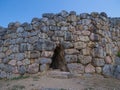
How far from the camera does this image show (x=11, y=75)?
891cm

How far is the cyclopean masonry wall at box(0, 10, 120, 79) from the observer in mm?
8602

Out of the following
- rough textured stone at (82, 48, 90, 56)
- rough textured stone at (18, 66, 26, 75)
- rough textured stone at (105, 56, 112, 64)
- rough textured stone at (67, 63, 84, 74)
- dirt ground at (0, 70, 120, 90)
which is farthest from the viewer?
rough textured stone at (105, 56, 112, 64)

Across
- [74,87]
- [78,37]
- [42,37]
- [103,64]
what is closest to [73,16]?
[78,37]

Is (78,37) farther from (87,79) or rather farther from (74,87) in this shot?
(74,87)

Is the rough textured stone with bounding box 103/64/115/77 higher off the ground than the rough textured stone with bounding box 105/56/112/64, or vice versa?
the rough textured stone with bounding box 105/56/112/64

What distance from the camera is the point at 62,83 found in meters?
7.52

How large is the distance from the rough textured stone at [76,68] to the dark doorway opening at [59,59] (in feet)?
1.09

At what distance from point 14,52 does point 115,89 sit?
14.0ft

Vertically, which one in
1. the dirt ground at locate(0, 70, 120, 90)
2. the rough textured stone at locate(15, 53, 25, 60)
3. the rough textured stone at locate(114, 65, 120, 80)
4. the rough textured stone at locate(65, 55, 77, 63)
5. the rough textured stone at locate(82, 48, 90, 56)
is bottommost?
the dirt ground at locate(0, 70, 120, 90)

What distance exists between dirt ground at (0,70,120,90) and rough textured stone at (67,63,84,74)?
0.30 m

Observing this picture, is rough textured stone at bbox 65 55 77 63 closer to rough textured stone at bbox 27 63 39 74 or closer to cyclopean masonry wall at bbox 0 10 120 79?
cyclopean masonry wall at bbox 0 10 120 79

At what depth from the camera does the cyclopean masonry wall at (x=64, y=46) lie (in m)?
8.60

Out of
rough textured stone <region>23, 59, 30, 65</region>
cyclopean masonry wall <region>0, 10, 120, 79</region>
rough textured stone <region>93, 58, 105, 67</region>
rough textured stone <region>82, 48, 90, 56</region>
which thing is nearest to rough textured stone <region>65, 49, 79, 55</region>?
Result: cyclopean masonry wall <region>0, 10, 120, 79</region>

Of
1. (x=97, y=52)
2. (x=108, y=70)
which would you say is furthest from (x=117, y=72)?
(x=97, y=52)
